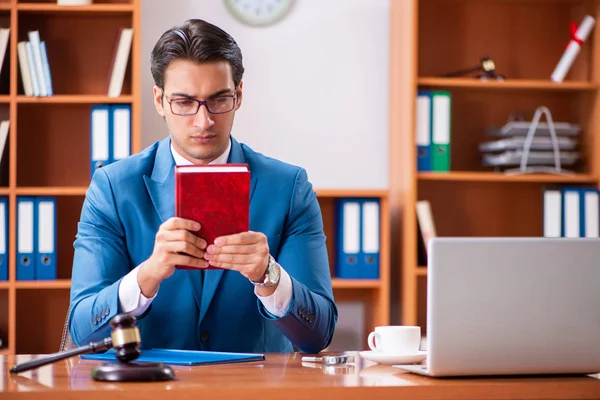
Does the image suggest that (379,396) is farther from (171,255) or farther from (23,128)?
(23,128)

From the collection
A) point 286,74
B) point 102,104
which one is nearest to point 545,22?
point 286,74

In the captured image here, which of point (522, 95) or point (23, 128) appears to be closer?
point (23, 128)

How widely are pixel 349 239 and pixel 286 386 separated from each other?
2.16m

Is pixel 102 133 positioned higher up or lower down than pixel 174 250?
higher up

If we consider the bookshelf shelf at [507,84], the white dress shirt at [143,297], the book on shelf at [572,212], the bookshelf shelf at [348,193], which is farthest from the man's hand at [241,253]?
the book on shelf at [572,212]

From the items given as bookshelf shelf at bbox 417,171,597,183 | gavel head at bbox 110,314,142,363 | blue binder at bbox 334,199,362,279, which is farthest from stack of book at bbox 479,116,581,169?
gavel head at bbox 110,314,142,363

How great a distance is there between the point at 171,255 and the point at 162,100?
0.51 metres

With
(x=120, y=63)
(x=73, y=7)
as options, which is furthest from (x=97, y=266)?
(x=73, y=7)

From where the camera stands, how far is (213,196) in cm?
142

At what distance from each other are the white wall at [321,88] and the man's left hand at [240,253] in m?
2.09

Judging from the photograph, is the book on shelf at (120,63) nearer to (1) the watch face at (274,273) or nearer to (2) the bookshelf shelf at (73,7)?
(2) the bookshelf shelf at (73,7)

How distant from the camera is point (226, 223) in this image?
4.83 ft

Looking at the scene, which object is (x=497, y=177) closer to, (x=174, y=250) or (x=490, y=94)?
(x=490, y=94)

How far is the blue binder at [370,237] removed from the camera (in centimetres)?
342
